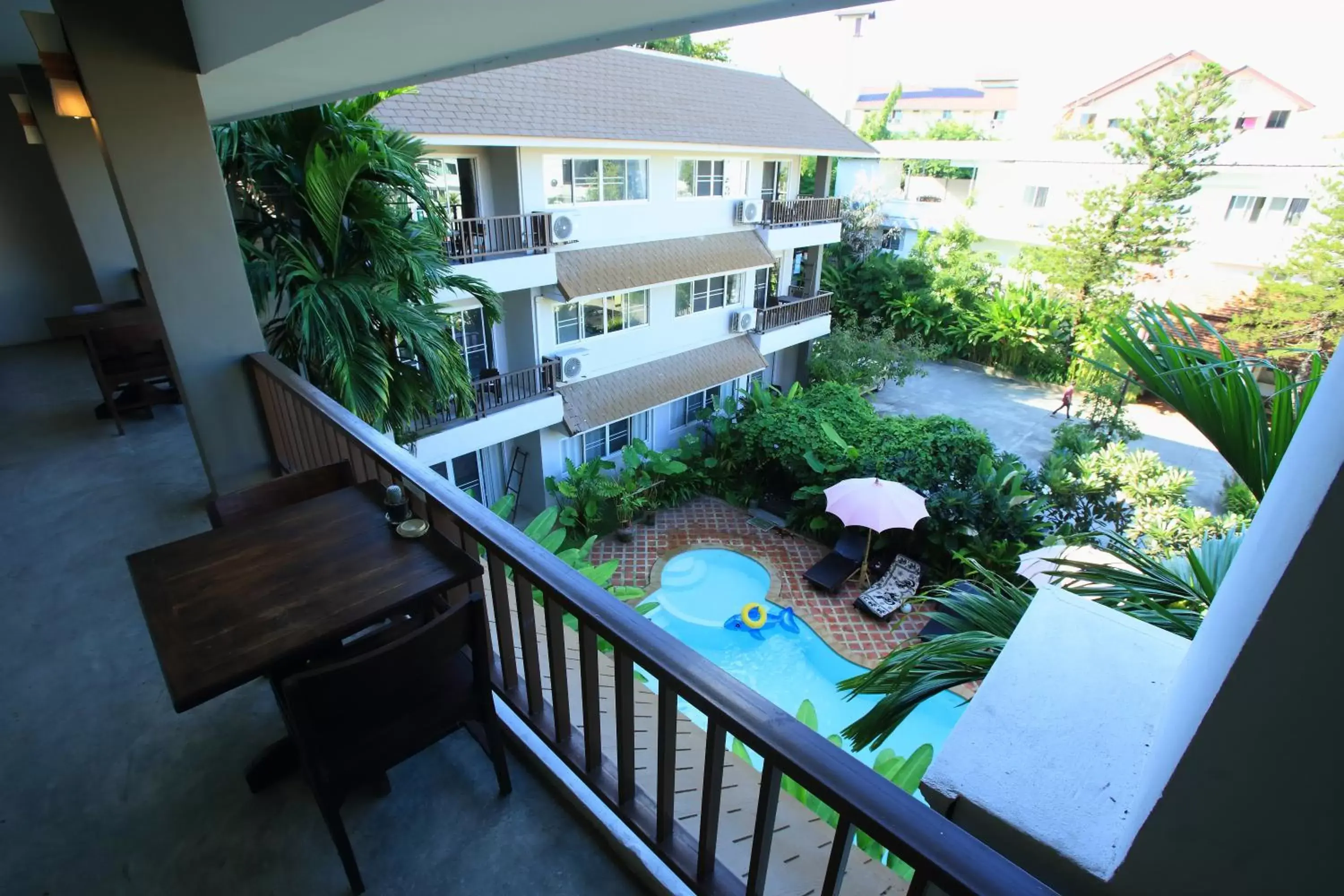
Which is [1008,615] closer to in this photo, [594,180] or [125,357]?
[125,357]

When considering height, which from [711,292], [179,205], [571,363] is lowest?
[571,363]

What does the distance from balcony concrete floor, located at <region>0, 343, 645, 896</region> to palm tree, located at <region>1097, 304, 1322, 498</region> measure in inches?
80.3

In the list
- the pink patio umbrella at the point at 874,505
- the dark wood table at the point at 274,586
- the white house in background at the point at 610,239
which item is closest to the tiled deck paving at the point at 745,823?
the dark wood table at the point at 274,586

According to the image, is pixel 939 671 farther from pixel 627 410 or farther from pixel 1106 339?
pixel 627 410

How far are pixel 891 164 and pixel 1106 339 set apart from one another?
2486 cm

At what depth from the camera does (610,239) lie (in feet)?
33.5

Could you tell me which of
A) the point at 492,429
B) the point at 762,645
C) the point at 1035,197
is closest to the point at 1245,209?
the point at 1035,197

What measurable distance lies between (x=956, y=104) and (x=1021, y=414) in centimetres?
4249

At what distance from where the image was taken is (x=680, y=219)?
1116 centimetres

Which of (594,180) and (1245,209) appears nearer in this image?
(594,180)

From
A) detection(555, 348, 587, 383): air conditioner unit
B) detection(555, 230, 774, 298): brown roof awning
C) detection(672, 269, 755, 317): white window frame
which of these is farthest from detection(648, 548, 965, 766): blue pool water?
detection(672, 269, 755, 317): white window frame

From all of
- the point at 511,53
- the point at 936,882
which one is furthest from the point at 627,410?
the point at 936,882

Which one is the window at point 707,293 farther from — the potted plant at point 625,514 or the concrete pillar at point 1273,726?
the concrete pillar at point 1273,726

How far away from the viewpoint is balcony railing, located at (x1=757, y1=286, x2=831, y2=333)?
43.4 feet
